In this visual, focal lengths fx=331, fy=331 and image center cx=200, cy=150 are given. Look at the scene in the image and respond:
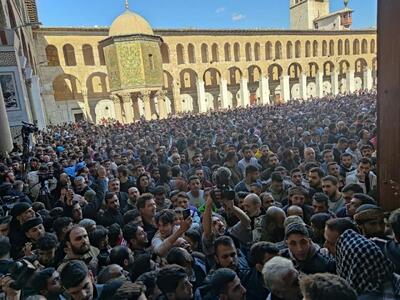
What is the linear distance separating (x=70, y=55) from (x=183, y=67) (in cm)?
1066

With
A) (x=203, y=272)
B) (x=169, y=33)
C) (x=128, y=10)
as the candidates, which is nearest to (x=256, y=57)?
(x=169, y=33)

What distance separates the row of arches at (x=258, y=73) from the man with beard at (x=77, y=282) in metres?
32.2

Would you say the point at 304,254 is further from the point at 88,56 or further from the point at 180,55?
the point at 180,55

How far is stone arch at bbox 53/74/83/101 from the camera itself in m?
30.5

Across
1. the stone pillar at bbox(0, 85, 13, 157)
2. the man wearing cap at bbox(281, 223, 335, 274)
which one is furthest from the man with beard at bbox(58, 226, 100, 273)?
the stone pillar at bbox(0, 85, 13, 157)

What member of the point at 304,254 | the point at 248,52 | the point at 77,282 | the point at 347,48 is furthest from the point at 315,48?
the point at 77,282

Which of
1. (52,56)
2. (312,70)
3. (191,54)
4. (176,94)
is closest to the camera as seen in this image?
(52,56)

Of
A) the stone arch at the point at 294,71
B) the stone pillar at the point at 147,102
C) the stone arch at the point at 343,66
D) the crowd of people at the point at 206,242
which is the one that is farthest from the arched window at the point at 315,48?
the crowd of people at the point at 206,242

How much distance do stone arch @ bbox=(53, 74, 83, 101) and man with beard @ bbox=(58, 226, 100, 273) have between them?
30.1 metres

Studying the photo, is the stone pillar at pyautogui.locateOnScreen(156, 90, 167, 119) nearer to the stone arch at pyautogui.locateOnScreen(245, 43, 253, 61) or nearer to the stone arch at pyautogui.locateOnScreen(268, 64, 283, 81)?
the stone arch at pyautogui.locateOnScreen(245, 43, 253, 61)

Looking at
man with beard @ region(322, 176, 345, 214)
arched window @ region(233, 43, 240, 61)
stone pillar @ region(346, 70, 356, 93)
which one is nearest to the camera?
man with beard @ region(322, 176, 345, 214)

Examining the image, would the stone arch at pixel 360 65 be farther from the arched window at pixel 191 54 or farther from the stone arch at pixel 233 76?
the arched window at pixel 191 54

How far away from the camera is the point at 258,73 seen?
134 ft

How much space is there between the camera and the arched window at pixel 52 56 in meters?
28.8
